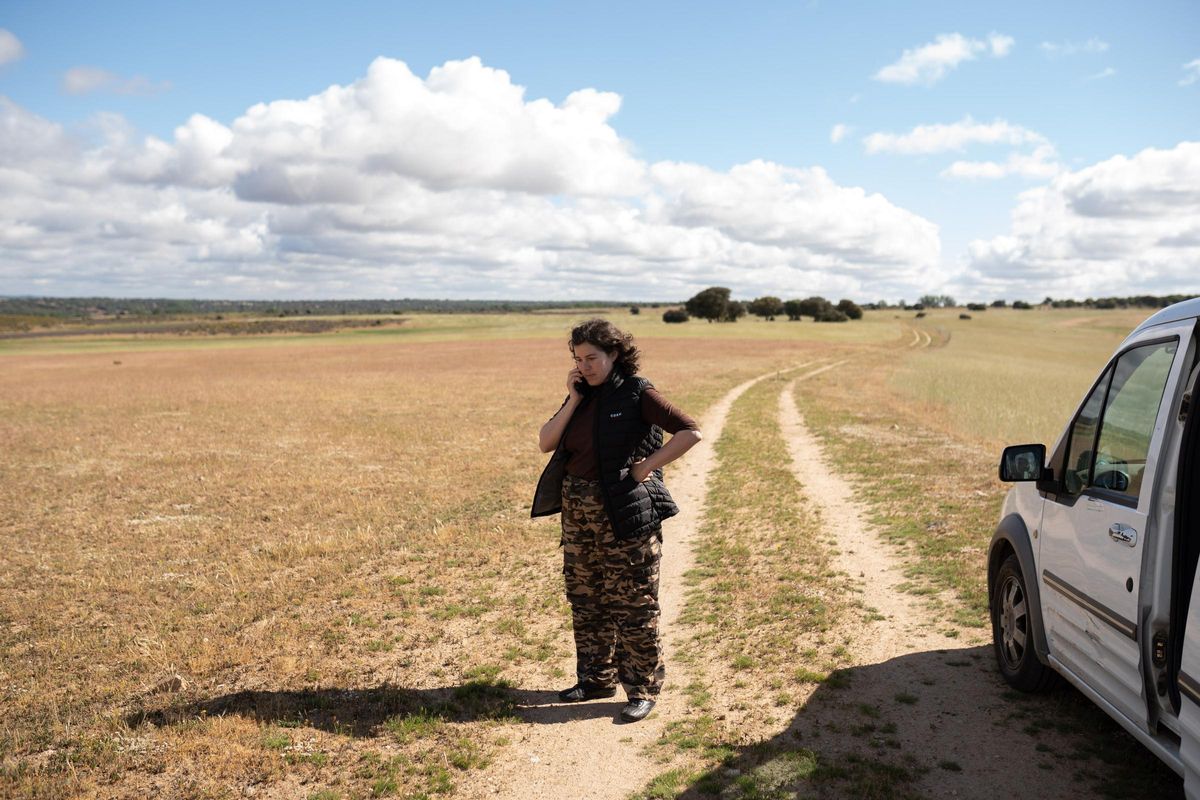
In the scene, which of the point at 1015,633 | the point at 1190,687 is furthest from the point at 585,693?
the point at 1190,687

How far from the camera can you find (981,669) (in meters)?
6.20

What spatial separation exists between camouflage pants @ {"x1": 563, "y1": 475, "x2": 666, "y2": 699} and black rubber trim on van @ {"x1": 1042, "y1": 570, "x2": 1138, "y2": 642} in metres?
2.55

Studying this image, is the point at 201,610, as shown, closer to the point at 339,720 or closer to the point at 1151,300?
the point at 339,720

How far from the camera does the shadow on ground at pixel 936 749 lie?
4.59 m

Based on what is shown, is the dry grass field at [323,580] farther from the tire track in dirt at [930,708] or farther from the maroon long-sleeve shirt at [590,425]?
the maroon long-sleeve shirt at [590,425]

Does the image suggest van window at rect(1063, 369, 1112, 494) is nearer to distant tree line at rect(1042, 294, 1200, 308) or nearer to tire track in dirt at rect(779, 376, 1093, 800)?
tire track in dirt at rect(779, 376, 1093, 800)

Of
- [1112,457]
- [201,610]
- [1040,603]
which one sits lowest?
[201,610]

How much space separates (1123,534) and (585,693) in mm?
3877

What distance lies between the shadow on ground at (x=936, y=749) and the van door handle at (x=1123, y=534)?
153 cm

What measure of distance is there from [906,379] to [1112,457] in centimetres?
3385

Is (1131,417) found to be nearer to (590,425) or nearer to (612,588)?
(590,425)

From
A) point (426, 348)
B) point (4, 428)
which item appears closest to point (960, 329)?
point (426, 348)

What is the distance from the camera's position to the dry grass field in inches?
220

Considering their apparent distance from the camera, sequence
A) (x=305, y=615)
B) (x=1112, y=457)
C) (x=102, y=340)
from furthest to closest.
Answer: (x=102, y=340)
(x=305, y=615)
(x=1112, y=457)
